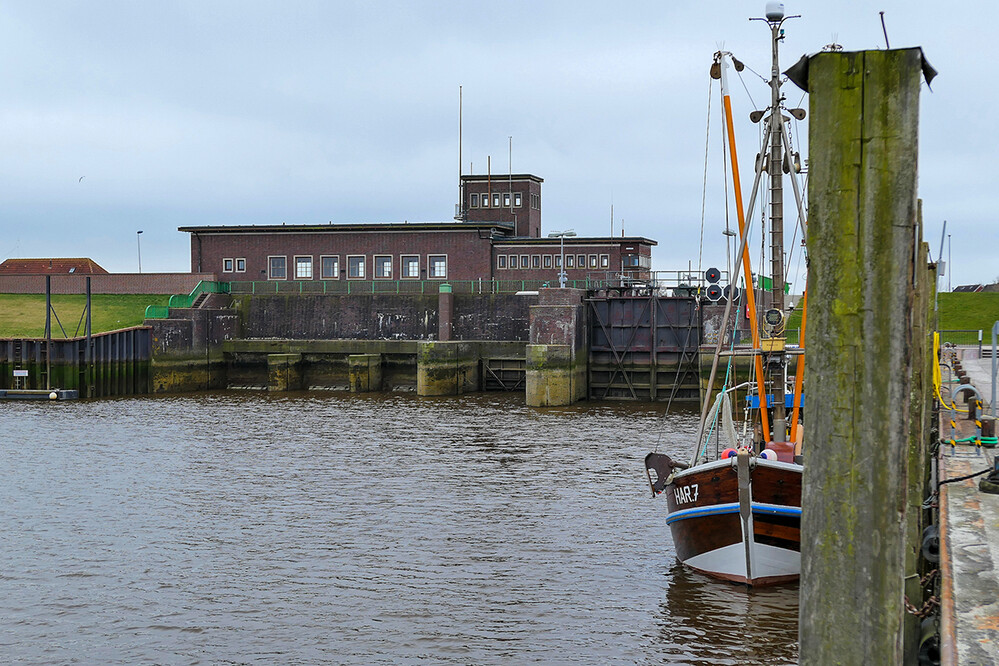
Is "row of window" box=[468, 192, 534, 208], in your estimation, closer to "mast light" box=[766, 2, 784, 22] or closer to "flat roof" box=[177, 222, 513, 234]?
"flat roof" box=[177, 222, 513, 234]

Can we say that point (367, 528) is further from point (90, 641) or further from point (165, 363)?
point (165, 363)

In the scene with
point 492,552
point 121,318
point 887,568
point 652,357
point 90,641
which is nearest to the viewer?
point 887,568

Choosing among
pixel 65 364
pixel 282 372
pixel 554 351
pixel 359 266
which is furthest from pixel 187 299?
pixel 554 351

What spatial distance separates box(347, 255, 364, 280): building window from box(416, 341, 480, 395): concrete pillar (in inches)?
744

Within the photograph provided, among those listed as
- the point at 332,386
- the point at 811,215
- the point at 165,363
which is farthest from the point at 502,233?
the point at 811,215

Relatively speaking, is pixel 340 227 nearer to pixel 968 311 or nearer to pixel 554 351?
pixel 554 351

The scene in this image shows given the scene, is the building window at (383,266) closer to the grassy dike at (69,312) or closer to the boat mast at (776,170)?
the grassy dike at (69,312)

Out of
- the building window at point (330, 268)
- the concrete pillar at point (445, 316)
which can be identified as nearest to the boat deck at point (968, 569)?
the concrete pillar at point (445, 316)

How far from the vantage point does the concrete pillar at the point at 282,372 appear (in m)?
55.3

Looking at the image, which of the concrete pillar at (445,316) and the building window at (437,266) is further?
→ the building window at (437,266)

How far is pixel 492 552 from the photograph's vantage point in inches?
757

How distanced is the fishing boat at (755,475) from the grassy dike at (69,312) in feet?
172

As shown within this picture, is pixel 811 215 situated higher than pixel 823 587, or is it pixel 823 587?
pixel 811 215

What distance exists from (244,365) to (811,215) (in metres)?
53.9
